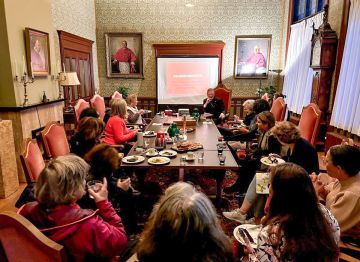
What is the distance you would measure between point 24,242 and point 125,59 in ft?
21.7

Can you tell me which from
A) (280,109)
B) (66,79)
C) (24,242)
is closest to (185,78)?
(280,109)

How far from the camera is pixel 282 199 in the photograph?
1.27 metres

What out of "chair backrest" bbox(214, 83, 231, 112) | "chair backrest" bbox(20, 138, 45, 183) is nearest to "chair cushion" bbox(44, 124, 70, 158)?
"chair backrest" bbox(20, 138, 45, 183)

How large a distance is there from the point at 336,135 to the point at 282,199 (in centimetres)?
348

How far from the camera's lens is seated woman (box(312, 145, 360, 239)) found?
1618mm

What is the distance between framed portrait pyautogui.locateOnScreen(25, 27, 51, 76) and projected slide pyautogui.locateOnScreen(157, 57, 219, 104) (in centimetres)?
326

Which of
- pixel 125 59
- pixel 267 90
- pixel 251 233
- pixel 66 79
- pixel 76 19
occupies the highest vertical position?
pixel 76 19

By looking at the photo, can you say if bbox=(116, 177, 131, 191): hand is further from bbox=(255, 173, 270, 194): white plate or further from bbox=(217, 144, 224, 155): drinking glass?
bbox=(217, 144, 224, 155): drinking glass

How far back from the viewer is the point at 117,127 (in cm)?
352

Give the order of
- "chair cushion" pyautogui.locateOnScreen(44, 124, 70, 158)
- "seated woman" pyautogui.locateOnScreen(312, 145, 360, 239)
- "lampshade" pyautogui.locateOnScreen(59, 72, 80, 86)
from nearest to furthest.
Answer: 1. "seated woman" pyautogui.locateOnScreen(312, 145, 360, 239)
2. "chair cushion" pyautogui.locateOnScreen(44, 124, 70, 158)
3. "lampshade" pyautogui.locateOnScreen(59, 72, 80, 86)

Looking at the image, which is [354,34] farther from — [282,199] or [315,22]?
[282,199]

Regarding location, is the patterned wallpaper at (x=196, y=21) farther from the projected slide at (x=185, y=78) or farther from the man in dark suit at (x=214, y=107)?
the man in dark suit at (x=214, y=107)

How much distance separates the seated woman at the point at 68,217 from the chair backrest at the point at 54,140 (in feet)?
5.08

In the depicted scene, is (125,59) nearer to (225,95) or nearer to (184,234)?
(225,95)
